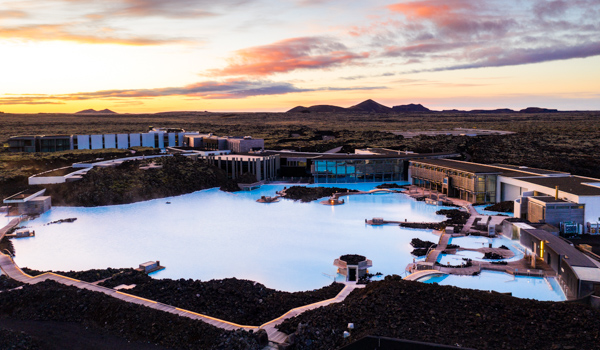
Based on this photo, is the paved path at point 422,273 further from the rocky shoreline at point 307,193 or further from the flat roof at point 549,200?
the rocky shoreline at point 307,193

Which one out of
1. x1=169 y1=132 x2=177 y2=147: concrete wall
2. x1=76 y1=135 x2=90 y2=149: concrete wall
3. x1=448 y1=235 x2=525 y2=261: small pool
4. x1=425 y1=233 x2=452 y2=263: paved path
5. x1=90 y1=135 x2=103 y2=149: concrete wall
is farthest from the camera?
x1=169 y1=132 x2=177 y2=147: concrete wall

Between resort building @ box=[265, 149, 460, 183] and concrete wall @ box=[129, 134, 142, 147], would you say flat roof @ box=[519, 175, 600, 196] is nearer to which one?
resort building @ box=[265, 149, 460, 183]

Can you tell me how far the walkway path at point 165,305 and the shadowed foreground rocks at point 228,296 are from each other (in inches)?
17.6

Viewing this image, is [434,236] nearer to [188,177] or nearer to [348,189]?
[348,189]

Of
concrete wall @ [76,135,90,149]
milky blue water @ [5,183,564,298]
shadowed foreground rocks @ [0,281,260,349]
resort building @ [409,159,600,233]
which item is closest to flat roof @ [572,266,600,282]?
milky blue water @ [5,183,564,298]

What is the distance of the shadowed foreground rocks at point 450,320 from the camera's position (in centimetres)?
1241

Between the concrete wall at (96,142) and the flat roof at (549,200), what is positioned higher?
the concrete wall at (96,142)

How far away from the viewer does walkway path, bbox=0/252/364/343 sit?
13953 millimetres

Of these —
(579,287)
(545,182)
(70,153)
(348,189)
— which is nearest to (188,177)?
(348,189)

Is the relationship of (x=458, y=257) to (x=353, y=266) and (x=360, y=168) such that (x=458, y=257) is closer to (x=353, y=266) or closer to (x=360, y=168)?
(x=353, y=266)

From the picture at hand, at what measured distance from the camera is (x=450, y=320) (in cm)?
1343

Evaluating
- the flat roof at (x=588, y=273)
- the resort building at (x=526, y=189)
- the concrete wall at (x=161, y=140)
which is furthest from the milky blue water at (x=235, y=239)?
the concrete wall at (x=161, y=140)

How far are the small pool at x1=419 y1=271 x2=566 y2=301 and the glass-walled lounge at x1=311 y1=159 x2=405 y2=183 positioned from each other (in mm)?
30075

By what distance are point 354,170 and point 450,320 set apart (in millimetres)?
36944
